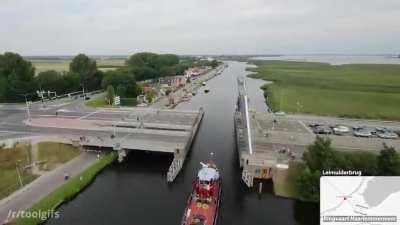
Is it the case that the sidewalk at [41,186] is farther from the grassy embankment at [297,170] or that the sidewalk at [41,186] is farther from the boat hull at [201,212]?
the grassy embankment at [297,170]

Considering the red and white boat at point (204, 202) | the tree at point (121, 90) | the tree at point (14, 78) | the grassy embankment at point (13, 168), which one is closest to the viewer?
the red and white boat at point (204, 202)

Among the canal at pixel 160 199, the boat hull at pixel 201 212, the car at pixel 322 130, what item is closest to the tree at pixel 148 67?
the canal at pixel 160 199

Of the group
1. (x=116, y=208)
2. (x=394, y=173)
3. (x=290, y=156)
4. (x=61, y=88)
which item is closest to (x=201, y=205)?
(x=116, y=208)

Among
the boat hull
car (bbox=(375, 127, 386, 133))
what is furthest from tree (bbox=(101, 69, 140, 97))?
car (bbox=(375, 127, 386, 133))

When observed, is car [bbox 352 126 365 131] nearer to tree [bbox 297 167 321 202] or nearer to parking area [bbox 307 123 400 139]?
parking area [bbox 307 123 400 139]

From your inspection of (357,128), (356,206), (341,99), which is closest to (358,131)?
(357,128)

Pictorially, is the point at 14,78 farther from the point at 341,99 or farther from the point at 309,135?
the point at 341,99

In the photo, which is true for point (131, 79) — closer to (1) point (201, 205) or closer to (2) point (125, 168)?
(2) point (125, 168)
